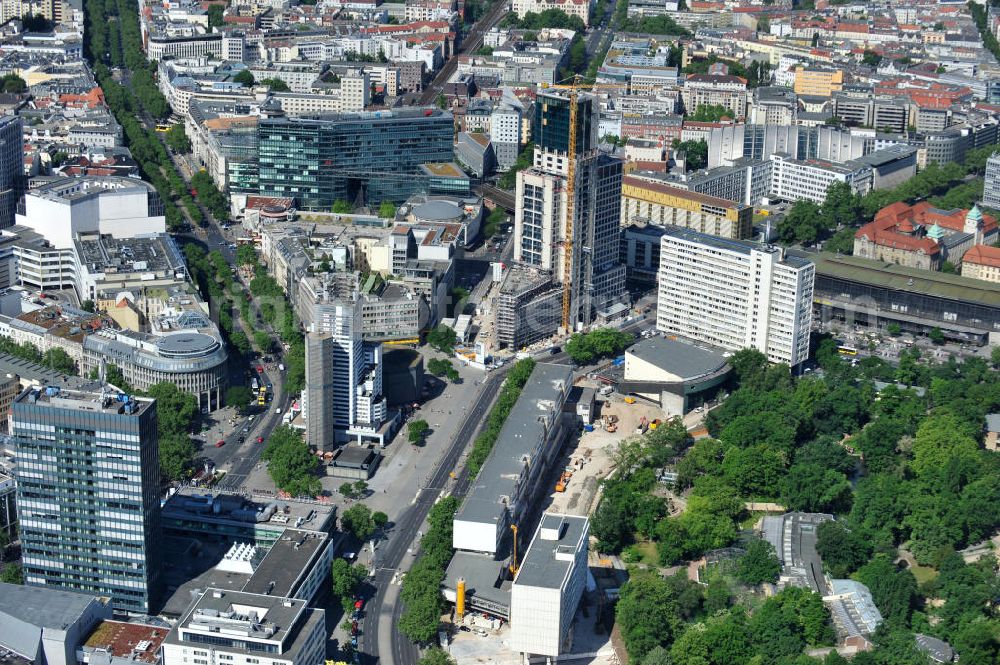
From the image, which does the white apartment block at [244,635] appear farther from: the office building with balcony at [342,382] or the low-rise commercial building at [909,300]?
the low-rise commercial building at [909,300]

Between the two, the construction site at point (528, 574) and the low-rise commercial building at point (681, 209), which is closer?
the construction site at point (528, 574)

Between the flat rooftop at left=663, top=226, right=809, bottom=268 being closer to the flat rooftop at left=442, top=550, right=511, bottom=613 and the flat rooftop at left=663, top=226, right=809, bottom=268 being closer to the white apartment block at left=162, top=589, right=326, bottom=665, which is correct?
the flat rooftop at left=442, top=550, right=511, bottom=613

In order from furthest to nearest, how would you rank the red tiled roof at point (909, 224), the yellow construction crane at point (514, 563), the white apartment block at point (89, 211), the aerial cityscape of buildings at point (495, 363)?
1. the red tiled roof at point (909, 224)
2. the white apartment block at point (89, 211)
3. the yellow construction crane at point (514, 563)
4. the aerial cityscape of buildings at point (495, 363)

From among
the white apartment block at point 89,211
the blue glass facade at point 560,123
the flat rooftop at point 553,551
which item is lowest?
the flat rooftop at point 553,551

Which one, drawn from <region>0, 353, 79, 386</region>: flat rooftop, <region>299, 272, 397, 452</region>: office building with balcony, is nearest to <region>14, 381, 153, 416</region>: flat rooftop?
<region>299, 272, 397, 452</region>: office building with balcony

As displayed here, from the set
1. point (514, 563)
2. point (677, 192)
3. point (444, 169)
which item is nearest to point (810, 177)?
point (677, 192)

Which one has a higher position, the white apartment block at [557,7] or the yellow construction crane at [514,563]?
the white apartment block at [557,7]

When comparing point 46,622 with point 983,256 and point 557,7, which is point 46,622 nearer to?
point 983,256

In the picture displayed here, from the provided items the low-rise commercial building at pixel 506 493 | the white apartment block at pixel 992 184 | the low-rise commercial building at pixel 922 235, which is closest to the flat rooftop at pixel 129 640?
the low-rise commercial building at pixel 506 493
